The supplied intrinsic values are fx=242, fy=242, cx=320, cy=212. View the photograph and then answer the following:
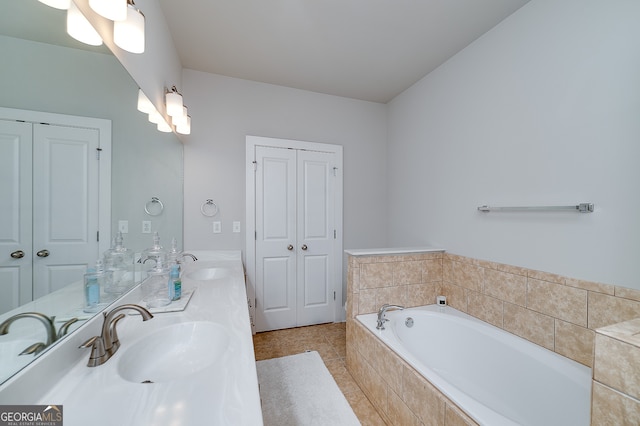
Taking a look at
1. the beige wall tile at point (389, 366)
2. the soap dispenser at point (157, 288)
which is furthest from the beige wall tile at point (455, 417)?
the soap dispenser at point (157, 288)

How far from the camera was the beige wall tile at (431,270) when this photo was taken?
2203 millimetres

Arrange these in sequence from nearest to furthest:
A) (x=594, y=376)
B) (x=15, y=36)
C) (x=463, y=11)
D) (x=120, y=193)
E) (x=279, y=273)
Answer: (x=15, y=36)
(x=594, y=376)
(x=120, y=193)
(x=463, y=11)
(x=279, y=273)

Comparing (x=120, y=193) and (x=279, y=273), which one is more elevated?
(x=120, y=193)

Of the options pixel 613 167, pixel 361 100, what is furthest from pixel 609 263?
pixel 361 100

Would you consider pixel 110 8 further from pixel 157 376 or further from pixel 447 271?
pixel 447 271

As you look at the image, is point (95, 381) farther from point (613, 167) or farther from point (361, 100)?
point (361, 100)

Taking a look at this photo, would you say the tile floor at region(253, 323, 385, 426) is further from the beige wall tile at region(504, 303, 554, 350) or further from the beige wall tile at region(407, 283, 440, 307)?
the beige wall tile at region(504, 303, 554, 350)

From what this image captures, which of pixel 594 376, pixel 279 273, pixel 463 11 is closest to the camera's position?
pixel 594 376

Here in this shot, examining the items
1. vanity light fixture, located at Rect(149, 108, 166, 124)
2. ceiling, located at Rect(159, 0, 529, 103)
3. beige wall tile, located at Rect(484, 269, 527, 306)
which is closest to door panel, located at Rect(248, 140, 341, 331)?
ceiling, located at Rect(159, 0, 529, 103)

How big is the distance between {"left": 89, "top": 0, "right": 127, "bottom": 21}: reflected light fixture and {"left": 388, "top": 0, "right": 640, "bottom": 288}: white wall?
2227mm

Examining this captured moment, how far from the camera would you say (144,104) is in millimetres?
1367

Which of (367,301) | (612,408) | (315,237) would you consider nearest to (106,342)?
(612,408)

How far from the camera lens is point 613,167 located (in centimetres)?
124

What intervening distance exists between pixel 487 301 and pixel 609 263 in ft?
2.51
